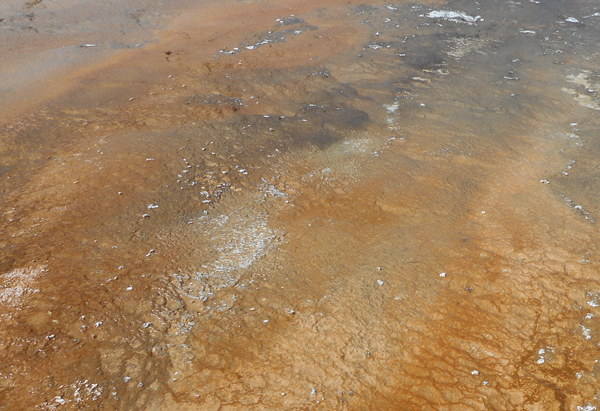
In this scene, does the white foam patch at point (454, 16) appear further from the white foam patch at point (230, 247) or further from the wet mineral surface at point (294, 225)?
the white foam patch at point (230, 247)

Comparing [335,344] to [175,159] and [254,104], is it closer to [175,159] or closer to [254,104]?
[175,159]

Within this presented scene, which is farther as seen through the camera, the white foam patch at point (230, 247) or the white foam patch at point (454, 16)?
the white foam patch at point (454, 16)

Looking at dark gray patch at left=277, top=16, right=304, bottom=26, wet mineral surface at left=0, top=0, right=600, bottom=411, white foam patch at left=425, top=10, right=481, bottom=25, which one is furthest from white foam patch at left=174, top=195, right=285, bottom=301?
white foam patch at left=425, top=10, right=481, bottom=25

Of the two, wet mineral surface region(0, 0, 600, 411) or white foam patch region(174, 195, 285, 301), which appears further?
white foam patch region(174, 195, 285, 301)

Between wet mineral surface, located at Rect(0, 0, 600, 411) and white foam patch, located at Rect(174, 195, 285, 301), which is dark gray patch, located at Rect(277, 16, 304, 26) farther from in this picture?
white foam patch, located at Rect(174, 195, 285, 301)

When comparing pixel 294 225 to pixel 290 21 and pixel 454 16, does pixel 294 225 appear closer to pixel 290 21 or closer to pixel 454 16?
pixel 290 21

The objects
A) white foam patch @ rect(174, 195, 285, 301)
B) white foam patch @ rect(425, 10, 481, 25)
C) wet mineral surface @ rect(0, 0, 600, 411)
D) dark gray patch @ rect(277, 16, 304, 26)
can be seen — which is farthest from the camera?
white foam patch @ rect(425, 10, 481, 25)

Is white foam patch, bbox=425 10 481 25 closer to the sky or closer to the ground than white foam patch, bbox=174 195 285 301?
closer to the sky

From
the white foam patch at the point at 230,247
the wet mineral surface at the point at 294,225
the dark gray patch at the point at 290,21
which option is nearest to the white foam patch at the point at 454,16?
the wet mineral surface at the point at 294,225

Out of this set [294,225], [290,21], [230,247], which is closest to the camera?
[230,247]

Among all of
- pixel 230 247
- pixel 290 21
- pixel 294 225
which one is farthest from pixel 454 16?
pixel 230 247

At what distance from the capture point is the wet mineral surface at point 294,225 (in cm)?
307

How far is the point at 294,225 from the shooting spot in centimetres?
440

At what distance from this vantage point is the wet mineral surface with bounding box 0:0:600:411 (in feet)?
10.1
